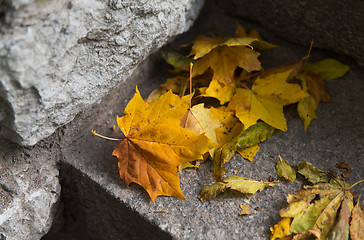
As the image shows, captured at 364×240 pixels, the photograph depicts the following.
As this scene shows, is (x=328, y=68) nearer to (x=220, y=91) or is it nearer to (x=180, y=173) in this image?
(x=220, y=91)

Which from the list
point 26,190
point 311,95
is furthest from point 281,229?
point 26,190

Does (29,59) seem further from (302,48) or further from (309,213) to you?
(302,48)

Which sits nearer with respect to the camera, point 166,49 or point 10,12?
point 10,12

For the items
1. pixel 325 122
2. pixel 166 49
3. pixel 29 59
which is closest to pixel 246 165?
pixel 325 122

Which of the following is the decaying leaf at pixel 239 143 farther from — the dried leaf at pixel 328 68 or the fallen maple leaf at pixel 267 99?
the dried leaf at pixel 328 68

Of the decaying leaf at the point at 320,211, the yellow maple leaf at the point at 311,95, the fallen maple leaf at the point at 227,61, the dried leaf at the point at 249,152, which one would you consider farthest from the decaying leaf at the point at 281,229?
the fallen maple leaf at the point at 227,61

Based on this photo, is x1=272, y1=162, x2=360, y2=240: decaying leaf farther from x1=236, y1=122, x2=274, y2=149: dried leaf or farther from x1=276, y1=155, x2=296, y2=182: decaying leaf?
x1=236, y1=122, x2=274, y2=149: dried leaf
